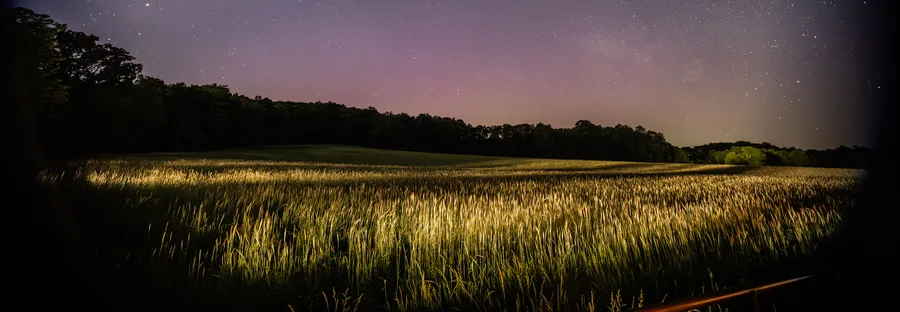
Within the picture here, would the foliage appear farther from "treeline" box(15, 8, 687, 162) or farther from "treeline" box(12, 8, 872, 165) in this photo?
"treeline" box(15, 8, 687, 162)

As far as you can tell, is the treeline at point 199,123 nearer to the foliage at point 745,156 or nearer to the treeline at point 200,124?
the treeline at point 200,124

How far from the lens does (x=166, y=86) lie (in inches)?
3118

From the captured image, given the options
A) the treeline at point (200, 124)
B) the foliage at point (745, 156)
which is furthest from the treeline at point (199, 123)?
the foliage at point (745, 156)

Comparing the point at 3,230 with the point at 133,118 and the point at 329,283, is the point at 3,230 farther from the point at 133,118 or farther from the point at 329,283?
the point at 133,118

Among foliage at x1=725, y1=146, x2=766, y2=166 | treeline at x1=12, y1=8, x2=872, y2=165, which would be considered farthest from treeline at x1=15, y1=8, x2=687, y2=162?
foliage at x1=725, y1=146, x2=766, y2=166

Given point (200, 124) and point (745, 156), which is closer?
point (200, 124)

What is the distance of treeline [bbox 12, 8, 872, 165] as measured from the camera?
1478 inches

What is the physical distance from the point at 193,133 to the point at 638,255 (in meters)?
82.1

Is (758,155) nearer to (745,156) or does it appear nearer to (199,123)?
(745,156)

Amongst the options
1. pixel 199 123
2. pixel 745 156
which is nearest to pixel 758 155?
pixel 745 156

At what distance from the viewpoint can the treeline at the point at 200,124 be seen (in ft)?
123

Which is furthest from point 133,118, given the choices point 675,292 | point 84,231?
point 675,292

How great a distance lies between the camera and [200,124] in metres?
78.0

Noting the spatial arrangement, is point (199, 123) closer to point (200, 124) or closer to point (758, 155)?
point (200, 124)
